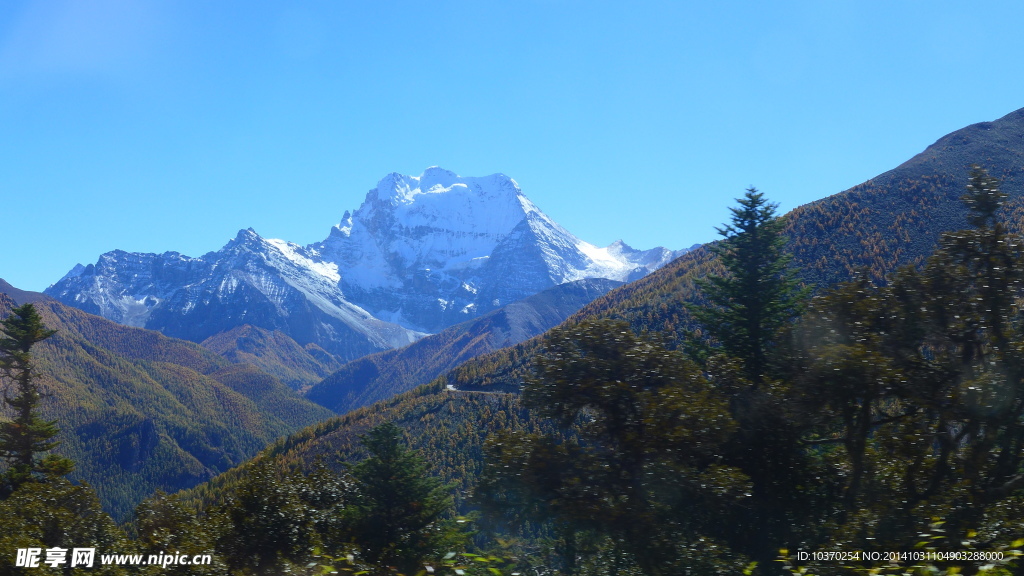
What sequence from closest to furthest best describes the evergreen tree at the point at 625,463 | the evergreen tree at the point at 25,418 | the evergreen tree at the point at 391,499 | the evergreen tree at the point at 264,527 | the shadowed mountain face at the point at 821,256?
1. the evergreen tree at the point at 625,463
2. the evergreen tree at the point at 264,527
3. the evergreen tree at the point at 391,499
4. the evergreen tree at the point at 25,418
5. the shadowed mountain face at the point at 821,256

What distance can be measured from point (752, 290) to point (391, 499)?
56.6ft

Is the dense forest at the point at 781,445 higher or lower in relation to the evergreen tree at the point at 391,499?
higher

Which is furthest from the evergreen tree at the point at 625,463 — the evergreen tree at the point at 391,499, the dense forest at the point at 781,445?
the evergreen tree at the point at 391,499

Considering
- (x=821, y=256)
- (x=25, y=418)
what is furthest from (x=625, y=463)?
(x=821, y=256)

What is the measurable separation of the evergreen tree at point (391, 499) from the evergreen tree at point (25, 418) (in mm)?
27681

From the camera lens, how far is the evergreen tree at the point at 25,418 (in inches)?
1786

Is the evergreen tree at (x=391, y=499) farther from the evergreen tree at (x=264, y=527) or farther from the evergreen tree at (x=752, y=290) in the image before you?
the evergreen tree at (x=752, y=290)

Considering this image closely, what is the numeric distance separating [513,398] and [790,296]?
8702 cm

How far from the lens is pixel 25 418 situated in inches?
1831

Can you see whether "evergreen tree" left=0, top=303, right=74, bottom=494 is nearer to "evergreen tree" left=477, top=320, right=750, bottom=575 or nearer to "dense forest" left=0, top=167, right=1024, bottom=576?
"dense forest" left=0, top=167, right=1024, bottom=576

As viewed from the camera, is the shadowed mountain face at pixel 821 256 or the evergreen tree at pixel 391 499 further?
the shadowed mountain face at pixel 821 256

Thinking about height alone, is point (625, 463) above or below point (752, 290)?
below

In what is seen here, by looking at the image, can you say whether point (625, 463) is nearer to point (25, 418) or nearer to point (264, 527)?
point (264, 527)

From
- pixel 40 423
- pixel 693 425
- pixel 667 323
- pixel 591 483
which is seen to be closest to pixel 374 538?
pixel 591 483
